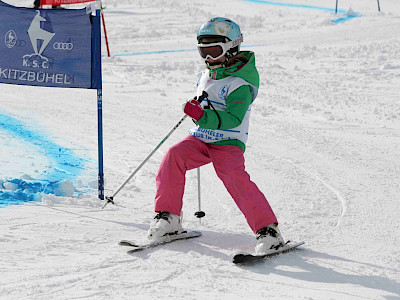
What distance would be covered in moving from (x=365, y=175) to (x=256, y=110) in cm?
368

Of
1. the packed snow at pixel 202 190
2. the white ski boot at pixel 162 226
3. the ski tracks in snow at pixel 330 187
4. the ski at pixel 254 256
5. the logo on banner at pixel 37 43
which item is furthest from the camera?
the ski tracks in snow at pixel 330 187

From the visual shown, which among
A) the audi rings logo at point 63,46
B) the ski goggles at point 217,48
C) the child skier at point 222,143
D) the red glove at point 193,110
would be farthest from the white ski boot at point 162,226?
the audi rings logo at point 63,46

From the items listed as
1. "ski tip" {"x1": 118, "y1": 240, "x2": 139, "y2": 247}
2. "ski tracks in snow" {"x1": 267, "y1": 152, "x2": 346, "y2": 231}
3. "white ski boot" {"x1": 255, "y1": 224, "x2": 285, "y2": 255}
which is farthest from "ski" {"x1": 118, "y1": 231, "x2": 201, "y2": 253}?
"ski tracks in snow" {"x1": 267, "y1": 152, "x2": 346, "y2": 231}

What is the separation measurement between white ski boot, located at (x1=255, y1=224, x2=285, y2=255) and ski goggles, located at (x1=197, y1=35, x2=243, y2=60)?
48.4 inches

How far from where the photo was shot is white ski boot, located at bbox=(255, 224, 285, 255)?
4129mm

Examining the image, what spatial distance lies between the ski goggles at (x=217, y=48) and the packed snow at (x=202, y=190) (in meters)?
1.28

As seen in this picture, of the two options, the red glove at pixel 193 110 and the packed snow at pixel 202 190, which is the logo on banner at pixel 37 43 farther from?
the red glove at pixel 193 110

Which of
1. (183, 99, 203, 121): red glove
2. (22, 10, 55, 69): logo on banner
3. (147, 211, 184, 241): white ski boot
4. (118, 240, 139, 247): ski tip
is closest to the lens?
(183, 99, 203, 121): red glove

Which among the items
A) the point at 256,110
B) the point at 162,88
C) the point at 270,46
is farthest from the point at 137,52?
the point at 256,110

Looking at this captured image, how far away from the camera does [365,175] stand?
6562 millimetres

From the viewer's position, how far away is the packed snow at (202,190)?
3.69 metres

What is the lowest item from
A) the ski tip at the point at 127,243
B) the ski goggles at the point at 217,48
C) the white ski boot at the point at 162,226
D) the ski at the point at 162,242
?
the ski at the point at 162,242

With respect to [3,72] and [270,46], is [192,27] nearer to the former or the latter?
[270,46]

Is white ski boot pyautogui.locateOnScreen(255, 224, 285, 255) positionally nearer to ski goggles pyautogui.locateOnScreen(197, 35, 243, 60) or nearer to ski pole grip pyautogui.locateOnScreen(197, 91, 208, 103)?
ski pole grip pyautogui.locateOnScreen(197, 91, 208, 103)
